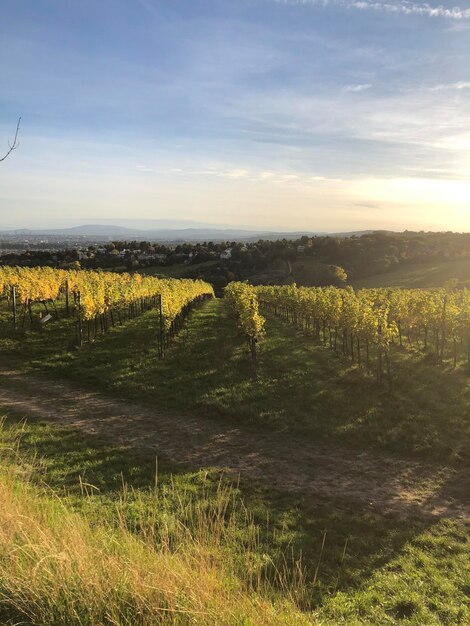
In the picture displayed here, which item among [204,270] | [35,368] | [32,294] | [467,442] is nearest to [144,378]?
[35,368]

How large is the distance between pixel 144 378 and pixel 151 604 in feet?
57.3

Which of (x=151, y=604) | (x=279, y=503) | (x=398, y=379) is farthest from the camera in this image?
(x=398, y=379)

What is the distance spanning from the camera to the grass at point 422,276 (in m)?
72.2

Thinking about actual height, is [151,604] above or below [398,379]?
above

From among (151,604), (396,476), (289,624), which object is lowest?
(396,476)

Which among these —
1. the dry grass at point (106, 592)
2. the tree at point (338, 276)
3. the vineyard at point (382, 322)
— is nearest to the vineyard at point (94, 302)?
the vineyard at point (382, 322)

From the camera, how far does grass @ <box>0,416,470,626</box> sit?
11.5 ft

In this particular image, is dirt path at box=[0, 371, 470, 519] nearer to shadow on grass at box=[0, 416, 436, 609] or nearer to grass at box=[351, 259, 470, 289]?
shadow on grass at box=[0, 416, 436, 609]

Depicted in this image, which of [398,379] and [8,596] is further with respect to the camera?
→ [398,379]

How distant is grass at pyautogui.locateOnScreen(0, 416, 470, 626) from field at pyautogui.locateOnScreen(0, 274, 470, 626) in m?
0.03

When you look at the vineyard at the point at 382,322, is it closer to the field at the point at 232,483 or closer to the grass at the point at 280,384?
the grass at the point at 280,384

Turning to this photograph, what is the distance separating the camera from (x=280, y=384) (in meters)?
19.6

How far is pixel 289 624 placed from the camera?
12.1 ft

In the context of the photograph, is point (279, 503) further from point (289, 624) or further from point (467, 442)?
point (467, 442)
